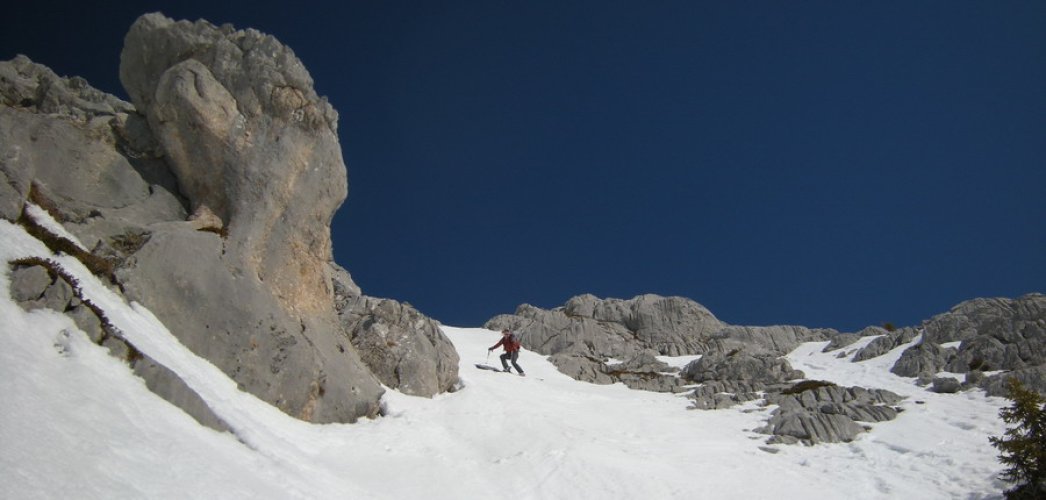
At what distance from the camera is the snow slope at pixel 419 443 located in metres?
9.09

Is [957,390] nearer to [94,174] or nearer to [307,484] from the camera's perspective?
[307,484]

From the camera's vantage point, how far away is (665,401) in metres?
33.5

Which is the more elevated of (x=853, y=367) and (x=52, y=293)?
(x=853, y=367)

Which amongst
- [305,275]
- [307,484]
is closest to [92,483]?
[307,484]

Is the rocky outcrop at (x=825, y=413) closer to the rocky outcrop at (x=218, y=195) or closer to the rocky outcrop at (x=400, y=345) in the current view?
the rocky outcrop at (x=400, y=345)

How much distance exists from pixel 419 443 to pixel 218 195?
1096cm

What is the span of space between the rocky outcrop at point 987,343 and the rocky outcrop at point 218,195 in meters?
31.3

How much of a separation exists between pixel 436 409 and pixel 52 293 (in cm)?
1341

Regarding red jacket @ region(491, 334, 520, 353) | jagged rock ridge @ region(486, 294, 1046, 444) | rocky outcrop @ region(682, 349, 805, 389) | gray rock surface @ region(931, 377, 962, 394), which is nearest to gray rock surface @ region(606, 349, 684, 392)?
jagged rock ridge @ region(486, 294, 1046, 444)

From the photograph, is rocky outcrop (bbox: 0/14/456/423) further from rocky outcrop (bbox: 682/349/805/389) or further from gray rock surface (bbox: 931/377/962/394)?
gray rock surface (bbox: 931/377/962/394)

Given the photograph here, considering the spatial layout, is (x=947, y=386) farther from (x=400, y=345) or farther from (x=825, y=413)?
(x=400, y=345)

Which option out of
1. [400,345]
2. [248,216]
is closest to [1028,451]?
[400,345]

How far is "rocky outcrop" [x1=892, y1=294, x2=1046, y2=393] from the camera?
35.9 metres

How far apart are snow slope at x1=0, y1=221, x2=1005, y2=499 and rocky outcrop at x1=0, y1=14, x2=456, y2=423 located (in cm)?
116
